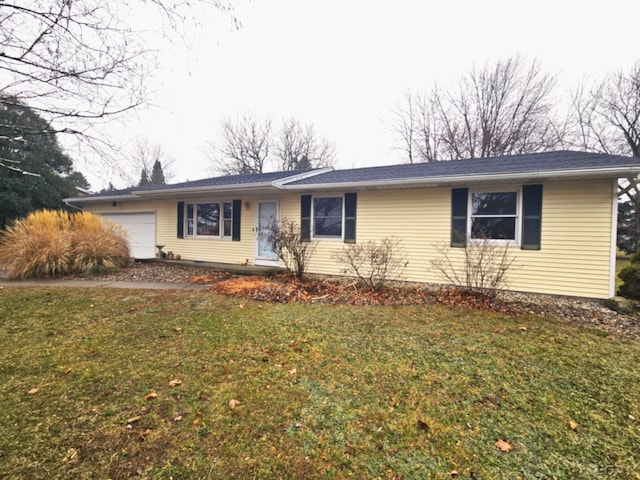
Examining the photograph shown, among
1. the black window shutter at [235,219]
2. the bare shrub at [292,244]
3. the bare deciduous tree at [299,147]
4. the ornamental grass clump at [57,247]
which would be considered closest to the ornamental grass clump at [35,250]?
the ornamental grass clump at [57,247]

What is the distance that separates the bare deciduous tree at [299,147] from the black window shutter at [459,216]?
18444 millimetres

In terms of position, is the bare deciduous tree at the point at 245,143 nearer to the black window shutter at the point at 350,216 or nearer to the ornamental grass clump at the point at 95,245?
the ornamental grass clump at the point at 95,245

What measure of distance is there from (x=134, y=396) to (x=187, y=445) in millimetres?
858

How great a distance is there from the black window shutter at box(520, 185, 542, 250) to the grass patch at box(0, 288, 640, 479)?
261 centimetres

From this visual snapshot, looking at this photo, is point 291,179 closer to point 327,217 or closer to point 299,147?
point 327,217

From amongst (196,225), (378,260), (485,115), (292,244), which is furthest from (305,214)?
(485,115)

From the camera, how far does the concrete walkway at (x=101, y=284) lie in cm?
664

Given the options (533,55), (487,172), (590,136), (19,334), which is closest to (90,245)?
(19,334)

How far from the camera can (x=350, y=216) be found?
8.26 m

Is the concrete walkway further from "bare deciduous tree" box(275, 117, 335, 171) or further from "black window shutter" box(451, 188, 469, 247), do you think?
"bare deciduous tree" box(275, 117, 335, 171)

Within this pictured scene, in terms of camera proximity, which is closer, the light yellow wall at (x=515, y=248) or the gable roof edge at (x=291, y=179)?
the light yellow wall at (x=515, y=248)

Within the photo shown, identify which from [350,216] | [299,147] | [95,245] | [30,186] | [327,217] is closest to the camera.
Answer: [350,216]

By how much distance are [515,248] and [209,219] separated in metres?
9.40

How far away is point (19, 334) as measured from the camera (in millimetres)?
3697
